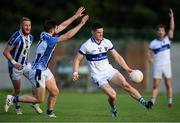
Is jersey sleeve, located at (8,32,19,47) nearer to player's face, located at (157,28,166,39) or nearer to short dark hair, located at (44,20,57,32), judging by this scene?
short dark hair, located at (44,20,57,32)

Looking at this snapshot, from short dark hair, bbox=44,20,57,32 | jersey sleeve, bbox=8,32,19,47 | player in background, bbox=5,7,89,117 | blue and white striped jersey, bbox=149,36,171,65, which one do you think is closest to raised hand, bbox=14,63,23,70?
player in background, bbox=5,7,89,117

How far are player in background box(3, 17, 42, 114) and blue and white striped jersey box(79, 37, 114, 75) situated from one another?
1348mm

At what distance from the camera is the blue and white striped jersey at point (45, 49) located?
1883 centimetres

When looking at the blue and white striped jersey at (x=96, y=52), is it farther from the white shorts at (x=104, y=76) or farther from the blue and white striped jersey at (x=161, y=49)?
the blue and white striped jersey at (x=161, y=49)

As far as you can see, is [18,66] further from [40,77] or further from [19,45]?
[40,77]

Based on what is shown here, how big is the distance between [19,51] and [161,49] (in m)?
5.76

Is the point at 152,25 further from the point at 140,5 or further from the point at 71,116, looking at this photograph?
the point at 71,116

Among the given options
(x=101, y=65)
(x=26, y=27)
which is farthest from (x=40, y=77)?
(x=101, y=65)

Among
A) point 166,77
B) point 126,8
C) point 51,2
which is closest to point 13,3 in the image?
point 51,2

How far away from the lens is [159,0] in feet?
161

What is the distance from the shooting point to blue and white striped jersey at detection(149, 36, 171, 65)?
24.4 meters

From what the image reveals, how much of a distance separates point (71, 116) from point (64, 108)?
127 inches

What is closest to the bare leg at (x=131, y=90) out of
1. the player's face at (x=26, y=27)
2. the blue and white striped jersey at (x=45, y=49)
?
the blue and white striped jersey at (x=45, y=49)

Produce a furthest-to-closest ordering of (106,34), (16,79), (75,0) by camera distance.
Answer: (75,0), (106,34), (16,79)
